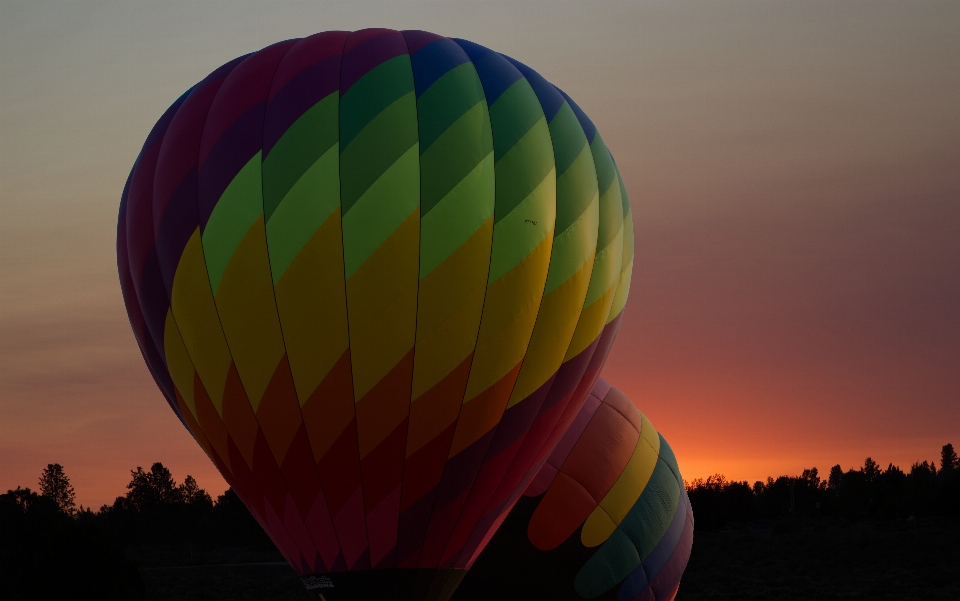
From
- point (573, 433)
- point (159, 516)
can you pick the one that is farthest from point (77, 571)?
point (159, 516)

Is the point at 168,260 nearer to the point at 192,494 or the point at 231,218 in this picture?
the point at 231,218

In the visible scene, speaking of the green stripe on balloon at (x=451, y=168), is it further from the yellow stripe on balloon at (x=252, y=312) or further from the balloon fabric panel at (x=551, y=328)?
the yellow stripe on balloon at (x=252, y=312)

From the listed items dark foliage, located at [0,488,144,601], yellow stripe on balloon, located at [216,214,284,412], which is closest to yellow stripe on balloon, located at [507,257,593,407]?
yellow stripe on balloon, located at [216,214,284,412]

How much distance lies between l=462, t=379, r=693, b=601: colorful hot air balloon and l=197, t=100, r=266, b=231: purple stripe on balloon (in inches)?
249

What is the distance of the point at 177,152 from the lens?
13312 mm

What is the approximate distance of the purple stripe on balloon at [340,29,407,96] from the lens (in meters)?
13.0

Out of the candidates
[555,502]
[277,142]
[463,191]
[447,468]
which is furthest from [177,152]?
[555,502]

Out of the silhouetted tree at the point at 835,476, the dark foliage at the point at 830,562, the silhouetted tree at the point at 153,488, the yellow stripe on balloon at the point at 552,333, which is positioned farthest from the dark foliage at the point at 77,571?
the silhouetted tree at the point at 835,476

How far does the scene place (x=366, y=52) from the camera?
43.6 ft

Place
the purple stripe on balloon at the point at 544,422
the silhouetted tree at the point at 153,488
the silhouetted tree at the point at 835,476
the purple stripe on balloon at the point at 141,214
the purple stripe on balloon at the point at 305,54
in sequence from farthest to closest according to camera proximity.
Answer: the silhouetted tree at the point at 835,476, the silhouetted tree at the point at 153,488, the purple stripe on balloon at the point at 544,422, the purple stripe on balloon at the point at 141,214, the purple stripe on balloon at the point at 305,54

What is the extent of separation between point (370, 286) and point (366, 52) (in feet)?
8.94

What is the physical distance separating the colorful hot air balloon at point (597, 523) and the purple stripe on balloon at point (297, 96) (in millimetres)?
6441

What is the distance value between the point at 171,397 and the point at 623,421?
7077 millimetres

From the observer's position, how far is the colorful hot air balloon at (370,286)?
12164 millimetres
